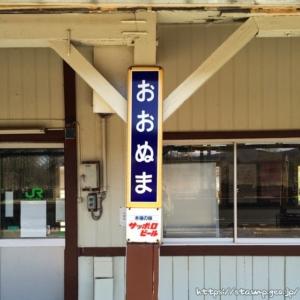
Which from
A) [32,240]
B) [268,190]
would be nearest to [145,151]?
[268,190]

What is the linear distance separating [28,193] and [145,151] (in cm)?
287

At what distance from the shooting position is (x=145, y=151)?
4125mm

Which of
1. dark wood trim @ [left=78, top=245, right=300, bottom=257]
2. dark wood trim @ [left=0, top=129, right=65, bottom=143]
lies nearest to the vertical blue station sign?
dark wood trim @ [left=78, top=245, right=300, bottom=257]

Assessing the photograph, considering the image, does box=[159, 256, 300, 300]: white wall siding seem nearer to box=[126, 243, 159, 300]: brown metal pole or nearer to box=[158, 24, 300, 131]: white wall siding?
box=[158, 24, 300, 131]: white wall siding

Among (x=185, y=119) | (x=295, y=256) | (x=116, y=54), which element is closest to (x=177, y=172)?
(x=185, y=119)

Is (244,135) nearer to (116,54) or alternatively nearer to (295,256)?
(295,256)

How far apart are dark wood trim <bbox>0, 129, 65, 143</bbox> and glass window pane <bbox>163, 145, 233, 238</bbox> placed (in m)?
1.31

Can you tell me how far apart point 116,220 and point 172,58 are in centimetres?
208

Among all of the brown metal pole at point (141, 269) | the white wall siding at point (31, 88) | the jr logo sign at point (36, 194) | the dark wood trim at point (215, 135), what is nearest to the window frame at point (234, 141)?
the dark wood trim at point (215, 135)

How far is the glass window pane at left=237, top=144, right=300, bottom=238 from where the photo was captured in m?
6.39

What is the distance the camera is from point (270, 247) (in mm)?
6227

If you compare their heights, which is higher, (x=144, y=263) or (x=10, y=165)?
(x=10, y=165)

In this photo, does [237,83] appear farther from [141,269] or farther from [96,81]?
[141,269]

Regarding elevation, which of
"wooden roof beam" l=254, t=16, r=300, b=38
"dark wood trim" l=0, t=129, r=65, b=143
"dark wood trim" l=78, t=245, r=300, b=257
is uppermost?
"wooden roof beam" l=254, t=16, r=300, b=38
